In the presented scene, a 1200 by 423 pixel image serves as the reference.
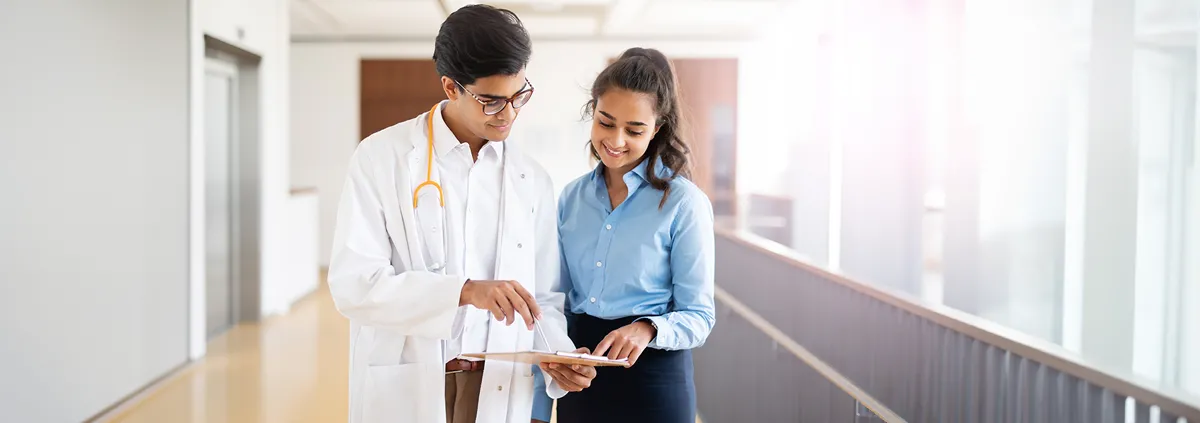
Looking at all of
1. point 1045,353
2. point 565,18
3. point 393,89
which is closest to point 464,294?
point 1045,353

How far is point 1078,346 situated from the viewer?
2.99 meters

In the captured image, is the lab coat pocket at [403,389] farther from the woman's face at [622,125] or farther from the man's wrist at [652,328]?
the woman's face at [622,125]

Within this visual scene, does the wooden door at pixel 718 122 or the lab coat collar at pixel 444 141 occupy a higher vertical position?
the wooden door at pixel 718 122

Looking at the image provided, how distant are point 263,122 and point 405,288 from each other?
225 inches

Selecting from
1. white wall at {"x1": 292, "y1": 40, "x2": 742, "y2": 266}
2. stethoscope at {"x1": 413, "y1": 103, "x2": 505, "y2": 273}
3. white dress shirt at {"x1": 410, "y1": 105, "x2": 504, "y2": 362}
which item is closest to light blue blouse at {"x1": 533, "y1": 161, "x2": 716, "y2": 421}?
white dress shirt at {"x1": 410, "y1": 105, "x2": 504, "y2": 362}

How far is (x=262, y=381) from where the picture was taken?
190 inches

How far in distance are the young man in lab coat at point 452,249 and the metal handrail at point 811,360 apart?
3.20 ft

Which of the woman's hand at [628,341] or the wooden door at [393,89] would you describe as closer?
the woman's hand at [628,341]

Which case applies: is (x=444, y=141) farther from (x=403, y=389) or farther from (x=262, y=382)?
(x=262, y=382)

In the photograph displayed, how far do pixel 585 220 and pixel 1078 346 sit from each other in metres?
2.09

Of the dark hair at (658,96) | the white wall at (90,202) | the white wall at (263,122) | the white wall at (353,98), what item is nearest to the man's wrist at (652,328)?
the dark hair at (658,96)

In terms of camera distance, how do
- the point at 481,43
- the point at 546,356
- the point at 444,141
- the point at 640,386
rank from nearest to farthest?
1. the point at 546,356
2. the point at 481,43
3. the point at 444,141
4. the point at 640,386

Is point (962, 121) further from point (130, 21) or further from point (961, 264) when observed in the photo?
point (130, 21)

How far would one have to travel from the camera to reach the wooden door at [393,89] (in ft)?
34.4
